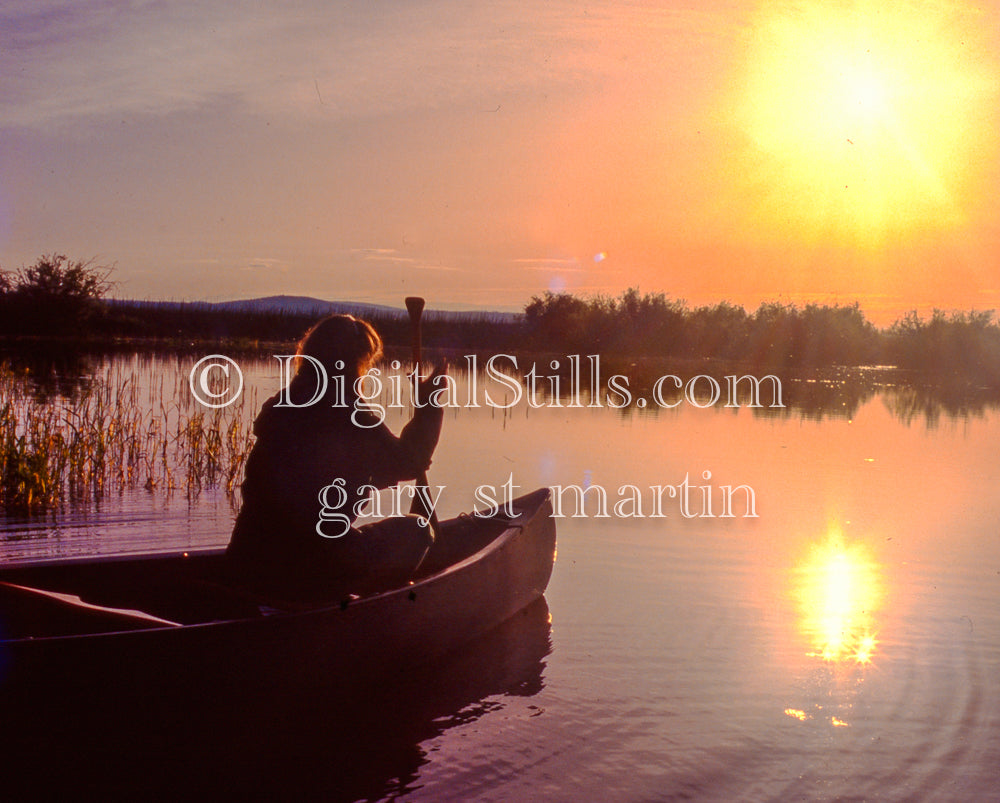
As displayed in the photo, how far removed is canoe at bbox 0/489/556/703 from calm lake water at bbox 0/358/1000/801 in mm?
308

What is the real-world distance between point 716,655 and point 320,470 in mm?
2811

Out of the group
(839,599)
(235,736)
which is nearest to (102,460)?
(235,736)

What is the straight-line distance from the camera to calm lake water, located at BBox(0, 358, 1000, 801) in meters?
4.25

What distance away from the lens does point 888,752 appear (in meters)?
4.55

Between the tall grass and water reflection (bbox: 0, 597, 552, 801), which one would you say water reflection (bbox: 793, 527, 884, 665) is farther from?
the tall grass

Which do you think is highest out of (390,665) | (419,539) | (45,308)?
(45,308)

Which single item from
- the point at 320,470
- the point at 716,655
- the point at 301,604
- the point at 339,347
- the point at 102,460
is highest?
the point at 339,347

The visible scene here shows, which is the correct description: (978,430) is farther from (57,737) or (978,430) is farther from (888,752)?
(57,737)

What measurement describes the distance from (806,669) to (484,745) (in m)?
2.11

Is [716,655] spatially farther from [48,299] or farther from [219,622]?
[48,299]

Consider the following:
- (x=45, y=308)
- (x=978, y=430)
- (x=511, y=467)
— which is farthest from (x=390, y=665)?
(x=45, y=308)

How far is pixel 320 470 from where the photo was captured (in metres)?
4.20

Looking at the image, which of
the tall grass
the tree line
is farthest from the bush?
the tall grass

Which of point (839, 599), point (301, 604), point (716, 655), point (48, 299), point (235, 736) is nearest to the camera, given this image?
point (235, 736)
